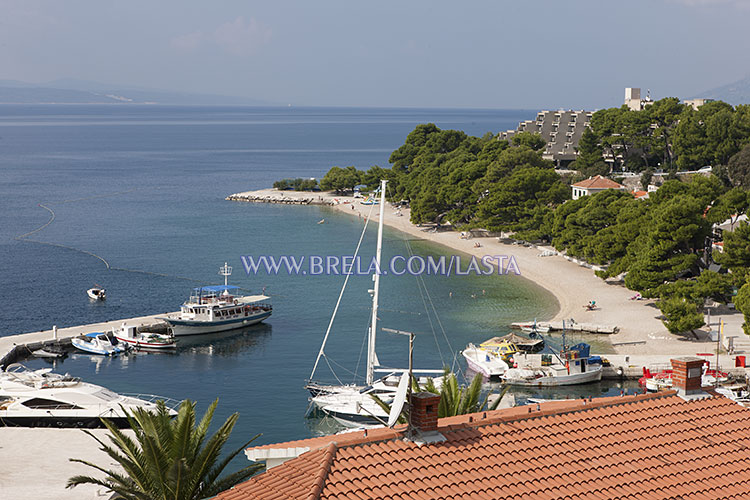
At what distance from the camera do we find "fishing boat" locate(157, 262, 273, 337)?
4984 centimetres

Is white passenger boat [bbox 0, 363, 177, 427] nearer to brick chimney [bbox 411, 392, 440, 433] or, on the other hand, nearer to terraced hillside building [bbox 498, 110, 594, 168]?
brick chimney [bbox 411, 392, 440, 433]

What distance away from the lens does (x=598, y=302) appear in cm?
5353

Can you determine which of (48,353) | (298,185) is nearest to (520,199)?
(48,353)

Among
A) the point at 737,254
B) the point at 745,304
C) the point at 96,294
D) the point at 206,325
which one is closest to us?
the point at 745,304

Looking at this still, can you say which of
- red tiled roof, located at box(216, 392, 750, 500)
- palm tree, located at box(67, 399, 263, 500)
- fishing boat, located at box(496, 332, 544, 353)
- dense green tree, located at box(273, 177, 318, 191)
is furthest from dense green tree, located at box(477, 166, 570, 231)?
red tiled roof, located at box(216, 392, 750, 500)

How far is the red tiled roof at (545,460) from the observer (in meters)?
12.4

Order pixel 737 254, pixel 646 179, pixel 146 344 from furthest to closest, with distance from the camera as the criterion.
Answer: pixel 646 179
pixel 737 254
pixel 146 344

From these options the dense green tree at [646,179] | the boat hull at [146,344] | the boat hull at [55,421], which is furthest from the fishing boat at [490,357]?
the dense green tree at [646,179]

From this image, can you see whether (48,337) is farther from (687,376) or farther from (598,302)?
(687,376)

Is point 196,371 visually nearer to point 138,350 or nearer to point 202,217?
point 138,350

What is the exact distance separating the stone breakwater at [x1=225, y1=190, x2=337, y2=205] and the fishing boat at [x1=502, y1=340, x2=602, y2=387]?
7651cm

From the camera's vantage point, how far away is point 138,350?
46438mm

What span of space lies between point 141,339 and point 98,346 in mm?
2248

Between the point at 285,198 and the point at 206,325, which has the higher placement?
the point at 285,198
